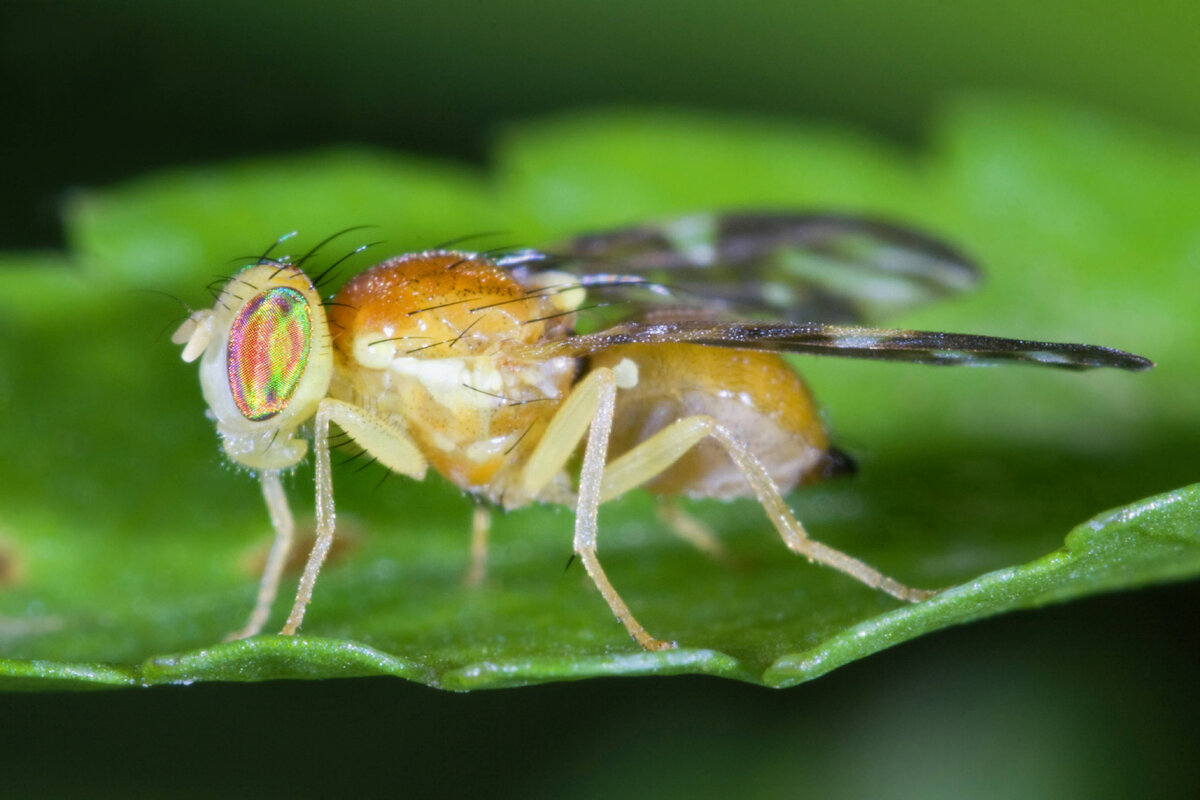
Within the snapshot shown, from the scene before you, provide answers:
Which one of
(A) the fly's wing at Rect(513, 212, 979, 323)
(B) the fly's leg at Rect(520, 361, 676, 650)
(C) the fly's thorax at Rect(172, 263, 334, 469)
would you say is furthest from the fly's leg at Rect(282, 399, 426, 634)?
(A) the fly's wing at Rect(513, 212, 979, 323)

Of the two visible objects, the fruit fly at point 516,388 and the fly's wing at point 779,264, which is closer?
the fruit fly at point 516,388

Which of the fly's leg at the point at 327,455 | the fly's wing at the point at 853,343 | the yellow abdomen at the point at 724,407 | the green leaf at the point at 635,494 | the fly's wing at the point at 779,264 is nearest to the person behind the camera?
the green leaf at the point at 635,494

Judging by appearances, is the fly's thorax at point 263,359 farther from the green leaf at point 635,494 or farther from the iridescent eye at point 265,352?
the green leaf at point 635,494

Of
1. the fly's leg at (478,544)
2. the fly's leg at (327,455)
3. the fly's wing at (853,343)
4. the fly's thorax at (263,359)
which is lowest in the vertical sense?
the fly's leg at (478,544)

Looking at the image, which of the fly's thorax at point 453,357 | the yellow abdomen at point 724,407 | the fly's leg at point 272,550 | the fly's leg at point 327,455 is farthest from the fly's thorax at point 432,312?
the fly's leg at point 272,550

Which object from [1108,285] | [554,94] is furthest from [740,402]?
[554,94]

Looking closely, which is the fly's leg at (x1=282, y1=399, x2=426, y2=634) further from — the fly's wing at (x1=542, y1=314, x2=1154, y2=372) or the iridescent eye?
the fly's wing at (x1=542, y1=314, x2=1154, y2=372)

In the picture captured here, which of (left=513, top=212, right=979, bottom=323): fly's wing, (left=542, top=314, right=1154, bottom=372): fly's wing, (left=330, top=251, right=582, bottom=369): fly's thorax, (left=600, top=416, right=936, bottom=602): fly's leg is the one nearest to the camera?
(left=542, top=314, right=1154, bottom=372): fly's wing
